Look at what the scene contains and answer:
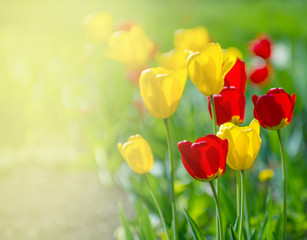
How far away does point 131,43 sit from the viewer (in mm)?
1902

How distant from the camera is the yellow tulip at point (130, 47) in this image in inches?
72.3

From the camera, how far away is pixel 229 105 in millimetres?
1099

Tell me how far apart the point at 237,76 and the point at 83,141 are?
1800 millimetres

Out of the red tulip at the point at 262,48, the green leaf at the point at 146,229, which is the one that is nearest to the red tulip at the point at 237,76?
the green leaf at the point at 146,229

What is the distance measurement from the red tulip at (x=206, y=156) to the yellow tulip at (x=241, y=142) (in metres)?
0.04

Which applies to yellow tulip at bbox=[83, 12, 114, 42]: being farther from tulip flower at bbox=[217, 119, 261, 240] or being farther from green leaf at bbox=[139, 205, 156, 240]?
tulip flower at bbox=[217, 119, 261, 240]

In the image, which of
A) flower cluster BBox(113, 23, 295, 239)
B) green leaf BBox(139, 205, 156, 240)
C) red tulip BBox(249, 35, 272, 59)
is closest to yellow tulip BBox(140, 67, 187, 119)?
flower cluster BBox(113, 23, 295, 239)

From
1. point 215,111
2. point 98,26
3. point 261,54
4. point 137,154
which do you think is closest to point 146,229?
point 137,154

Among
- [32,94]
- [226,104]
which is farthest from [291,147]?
[32,94]

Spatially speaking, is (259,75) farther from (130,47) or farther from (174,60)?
(130,47)

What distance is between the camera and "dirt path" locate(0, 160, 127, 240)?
1.90 m

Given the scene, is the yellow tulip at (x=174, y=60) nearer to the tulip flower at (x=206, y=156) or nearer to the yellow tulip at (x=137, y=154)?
the yellow tulip at (x=137, y=154)

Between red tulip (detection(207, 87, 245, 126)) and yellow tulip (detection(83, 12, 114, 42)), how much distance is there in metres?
1.27

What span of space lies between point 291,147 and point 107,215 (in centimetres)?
94
